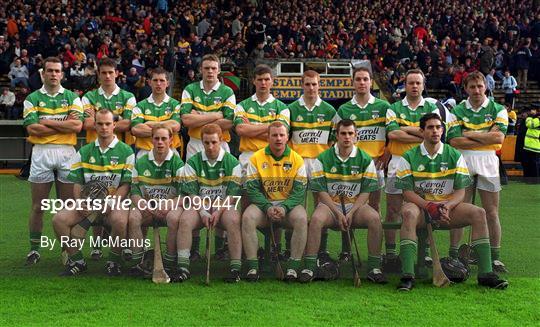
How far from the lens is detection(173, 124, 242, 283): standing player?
7.10 m

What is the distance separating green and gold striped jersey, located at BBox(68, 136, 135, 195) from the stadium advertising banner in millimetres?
12231

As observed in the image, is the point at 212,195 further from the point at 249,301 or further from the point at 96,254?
the point at 96,254

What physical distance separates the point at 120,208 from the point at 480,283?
314 cm

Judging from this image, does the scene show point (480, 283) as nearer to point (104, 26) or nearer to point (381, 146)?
point (381, 146)

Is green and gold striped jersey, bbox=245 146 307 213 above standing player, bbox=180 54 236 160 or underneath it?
underneath

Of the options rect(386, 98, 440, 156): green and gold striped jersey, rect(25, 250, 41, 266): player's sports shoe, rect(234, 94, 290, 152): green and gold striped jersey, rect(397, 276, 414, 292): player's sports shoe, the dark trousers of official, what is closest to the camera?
rect(397, 276, 414, 292): player's sports shoe

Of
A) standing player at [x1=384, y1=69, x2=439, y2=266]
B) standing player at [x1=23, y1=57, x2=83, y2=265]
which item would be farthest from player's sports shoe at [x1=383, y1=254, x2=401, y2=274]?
standing player at [x1=23, y1=57, x2=83, y2=265]

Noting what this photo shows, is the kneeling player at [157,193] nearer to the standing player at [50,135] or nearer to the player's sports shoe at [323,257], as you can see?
the standing player at [50,135]

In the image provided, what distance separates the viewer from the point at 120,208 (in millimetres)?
7352

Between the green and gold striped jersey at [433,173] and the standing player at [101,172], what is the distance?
2484 millimetres

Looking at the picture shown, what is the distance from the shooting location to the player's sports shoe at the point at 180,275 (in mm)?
7023

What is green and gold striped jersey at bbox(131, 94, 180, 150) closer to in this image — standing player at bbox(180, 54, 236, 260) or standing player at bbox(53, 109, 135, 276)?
standing player at bbox(180, 54, 236, 260)

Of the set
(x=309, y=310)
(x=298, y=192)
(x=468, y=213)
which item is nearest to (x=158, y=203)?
(x=298, y=192)

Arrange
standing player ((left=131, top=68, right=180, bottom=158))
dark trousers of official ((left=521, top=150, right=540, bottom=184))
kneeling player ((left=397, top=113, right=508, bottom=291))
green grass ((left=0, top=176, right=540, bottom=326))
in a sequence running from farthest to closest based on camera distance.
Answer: dark trousers of official ((left=521, top=150, right=540, bottom=184))
standing player ((left=131, top=68, right=180, bottom=158))
kneeling player ((left=397, top=113, right=508, bottom=291))
green grass ((left=0, top=176, right=540, bottom=326))
